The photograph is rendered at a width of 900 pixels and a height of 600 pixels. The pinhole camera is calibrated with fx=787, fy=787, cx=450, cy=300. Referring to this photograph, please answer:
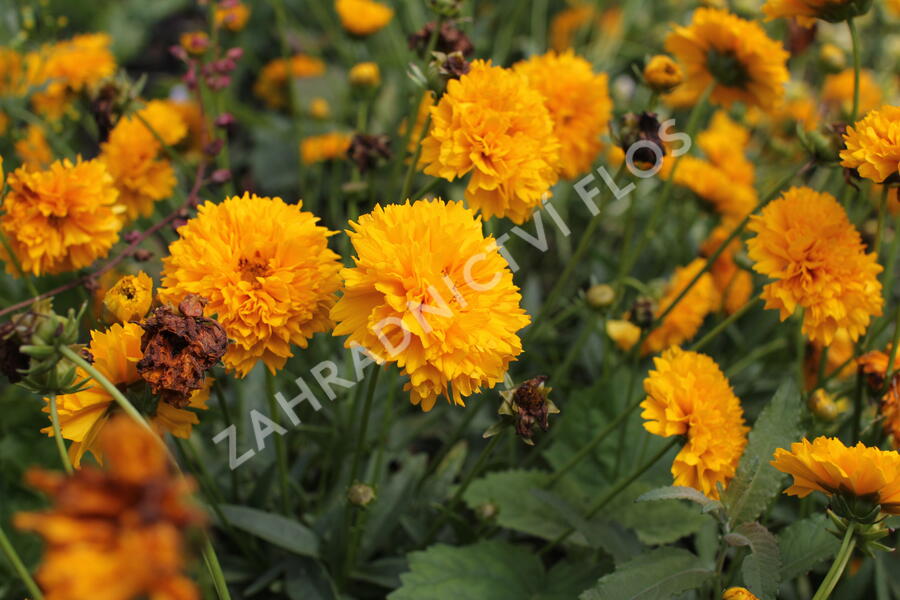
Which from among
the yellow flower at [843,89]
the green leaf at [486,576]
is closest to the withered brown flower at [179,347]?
the green leaf at [486,576]

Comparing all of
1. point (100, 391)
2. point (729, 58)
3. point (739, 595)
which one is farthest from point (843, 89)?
point (100, 391)

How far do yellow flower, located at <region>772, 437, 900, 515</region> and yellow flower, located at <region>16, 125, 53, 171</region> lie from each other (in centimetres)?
152

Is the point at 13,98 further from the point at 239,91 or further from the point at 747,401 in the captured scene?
the point at 747,401

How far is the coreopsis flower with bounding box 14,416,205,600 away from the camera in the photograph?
0.41m

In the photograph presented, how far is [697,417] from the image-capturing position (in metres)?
1.08

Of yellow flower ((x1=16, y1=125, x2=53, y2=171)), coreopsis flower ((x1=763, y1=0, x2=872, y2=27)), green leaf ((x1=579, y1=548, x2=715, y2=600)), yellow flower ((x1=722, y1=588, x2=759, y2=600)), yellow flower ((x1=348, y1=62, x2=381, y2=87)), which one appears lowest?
green leaf ((x1=579, y1=548, x2=715, y2=600))

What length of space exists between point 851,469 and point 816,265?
34 centimetres

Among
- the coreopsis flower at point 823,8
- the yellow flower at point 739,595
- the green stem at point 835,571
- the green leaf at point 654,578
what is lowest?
the green leaf at point 654,578

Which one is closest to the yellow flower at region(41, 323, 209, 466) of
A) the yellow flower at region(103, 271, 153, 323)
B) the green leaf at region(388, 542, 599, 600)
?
the yellow flower at region(103, 271, 153, 323)

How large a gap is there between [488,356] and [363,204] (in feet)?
2.68

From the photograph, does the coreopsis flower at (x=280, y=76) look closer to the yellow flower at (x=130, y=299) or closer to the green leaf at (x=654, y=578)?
the yellow flower at (x=130, y=299)

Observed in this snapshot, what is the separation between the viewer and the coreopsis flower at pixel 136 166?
142 cm

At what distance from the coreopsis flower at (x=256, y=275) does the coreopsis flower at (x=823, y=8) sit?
2.79 feet

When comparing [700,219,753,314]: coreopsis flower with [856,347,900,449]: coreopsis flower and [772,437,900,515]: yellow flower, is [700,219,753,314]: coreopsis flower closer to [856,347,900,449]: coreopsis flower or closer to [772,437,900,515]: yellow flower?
[856,347,900,449]: coreopsis flower
